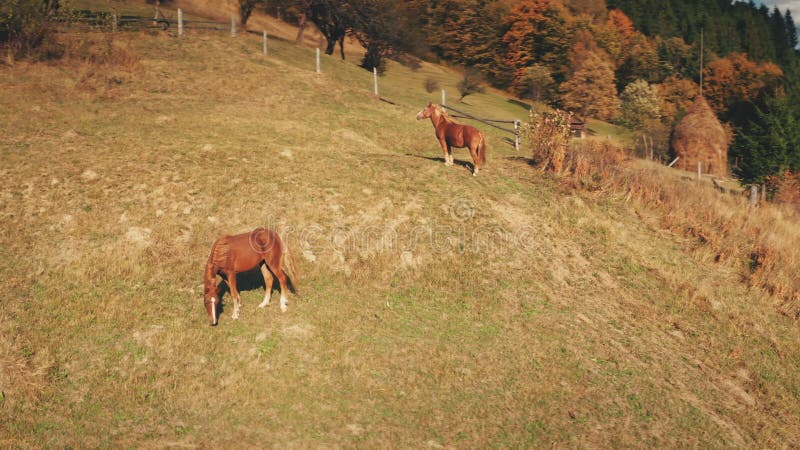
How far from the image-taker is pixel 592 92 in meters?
59.4

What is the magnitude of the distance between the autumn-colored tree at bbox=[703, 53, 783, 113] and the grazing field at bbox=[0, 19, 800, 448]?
81528 millimetres

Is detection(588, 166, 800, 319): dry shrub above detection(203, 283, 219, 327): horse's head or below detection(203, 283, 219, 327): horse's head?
above

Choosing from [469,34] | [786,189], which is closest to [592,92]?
[469,34]

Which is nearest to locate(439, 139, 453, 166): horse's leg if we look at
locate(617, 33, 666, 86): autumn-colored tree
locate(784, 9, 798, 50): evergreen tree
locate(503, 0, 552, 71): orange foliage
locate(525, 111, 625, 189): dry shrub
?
locate(525, 111, 625, 189): dry shrub

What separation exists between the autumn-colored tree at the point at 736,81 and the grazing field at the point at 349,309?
81.5 metres

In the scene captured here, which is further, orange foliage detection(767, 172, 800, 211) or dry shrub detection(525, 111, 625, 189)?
orange foliage detection(767, 172, 800, 211)

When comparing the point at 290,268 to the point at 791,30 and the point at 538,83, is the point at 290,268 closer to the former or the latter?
the point at 538,83

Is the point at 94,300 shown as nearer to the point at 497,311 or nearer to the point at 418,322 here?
the point at 418,322

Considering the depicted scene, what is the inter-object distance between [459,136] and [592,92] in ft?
144

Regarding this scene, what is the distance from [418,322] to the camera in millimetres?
13766

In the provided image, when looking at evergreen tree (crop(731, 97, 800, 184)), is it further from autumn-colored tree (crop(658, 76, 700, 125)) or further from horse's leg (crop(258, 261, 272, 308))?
autumn-colored tree (crop(658, 76, 700, 125))

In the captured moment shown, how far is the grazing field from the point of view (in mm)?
10547

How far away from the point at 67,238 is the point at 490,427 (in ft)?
41.2

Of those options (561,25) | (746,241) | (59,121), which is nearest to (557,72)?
(561,25)
